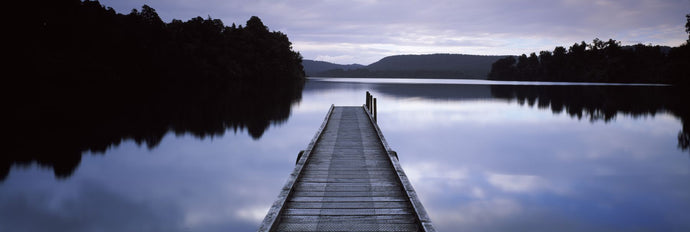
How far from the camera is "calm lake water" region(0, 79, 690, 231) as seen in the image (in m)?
6.82

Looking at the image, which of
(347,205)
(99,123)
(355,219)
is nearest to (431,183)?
(347,205)

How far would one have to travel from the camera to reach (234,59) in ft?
204

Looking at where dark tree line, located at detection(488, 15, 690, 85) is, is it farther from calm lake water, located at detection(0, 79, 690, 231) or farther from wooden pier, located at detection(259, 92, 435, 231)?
wooden pier, located at detection(259, 92, 435, 231)

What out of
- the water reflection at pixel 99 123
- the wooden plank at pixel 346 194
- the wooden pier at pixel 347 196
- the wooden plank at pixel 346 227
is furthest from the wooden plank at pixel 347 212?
the water reflection at pixel 99 123

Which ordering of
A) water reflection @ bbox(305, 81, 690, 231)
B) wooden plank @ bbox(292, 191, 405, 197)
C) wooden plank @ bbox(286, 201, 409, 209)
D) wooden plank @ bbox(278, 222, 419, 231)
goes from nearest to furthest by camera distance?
wooden plank @ bbox(278, 222, 419, 231)
wooden plank @ bbox(286, 201, 409, 209)
wooden plank @ bbox(292, 191, 405, 197)
water reflection @ bbox(305, 81, 690, 231)

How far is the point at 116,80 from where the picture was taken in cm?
3934

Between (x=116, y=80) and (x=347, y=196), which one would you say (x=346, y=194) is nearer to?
(x=347, y=196)

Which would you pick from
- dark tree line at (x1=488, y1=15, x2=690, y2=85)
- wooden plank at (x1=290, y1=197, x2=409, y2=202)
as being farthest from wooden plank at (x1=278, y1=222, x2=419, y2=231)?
dark tree line at (x1=488, y1=15, x2=690, y2=85)

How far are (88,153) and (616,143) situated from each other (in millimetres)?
17329

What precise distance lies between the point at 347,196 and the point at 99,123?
14.9m

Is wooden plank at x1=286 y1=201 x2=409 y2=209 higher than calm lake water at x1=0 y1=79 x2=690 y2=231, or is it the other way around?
wooden plank at x1=286 y1=201 x2=409 y2=209

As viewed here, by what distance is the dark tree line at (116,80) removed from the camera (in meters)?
14.1

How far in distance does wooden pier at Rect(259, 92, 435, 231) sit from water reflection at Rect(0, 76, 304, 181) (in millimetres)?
6446

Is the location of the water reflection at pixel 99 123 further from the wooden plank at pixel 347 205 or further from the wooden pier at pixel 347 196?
the wooden plank at pixel 347 205
